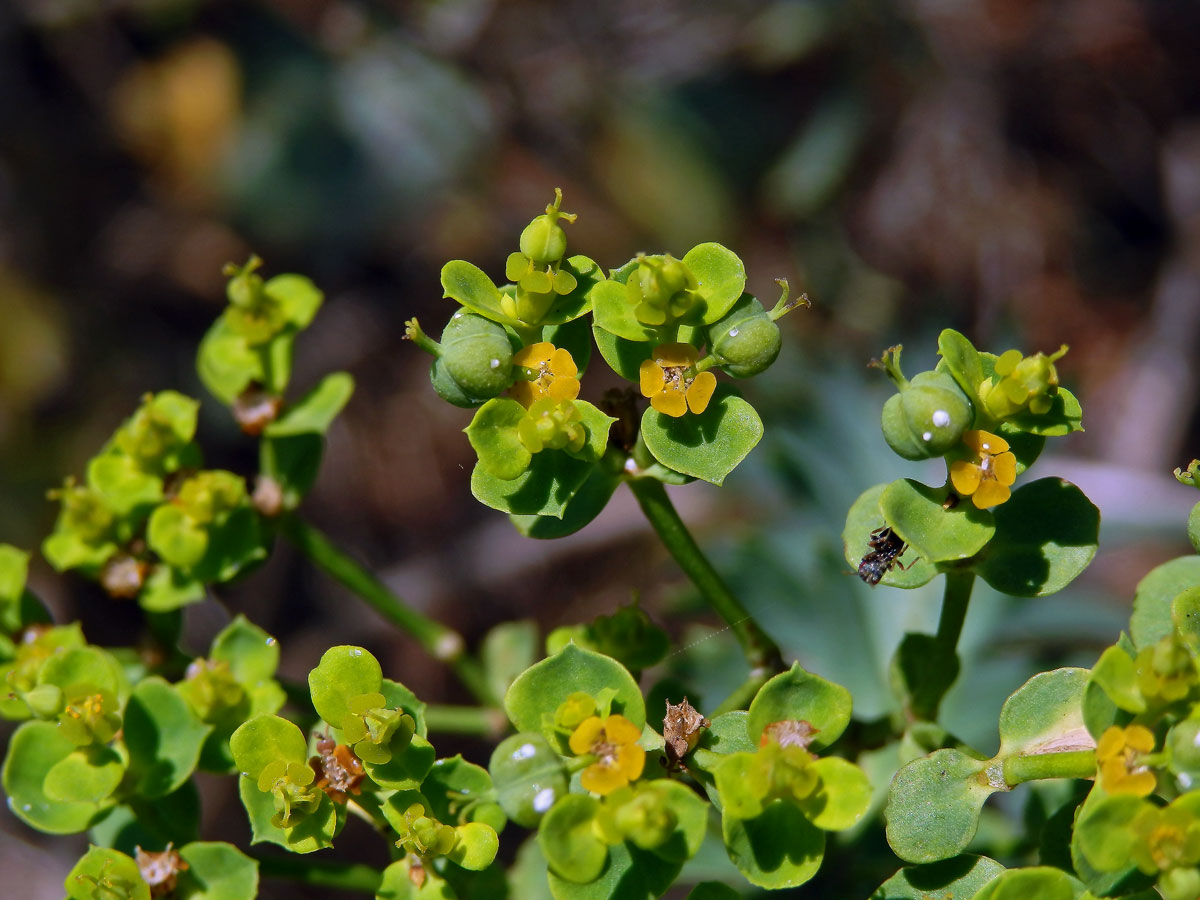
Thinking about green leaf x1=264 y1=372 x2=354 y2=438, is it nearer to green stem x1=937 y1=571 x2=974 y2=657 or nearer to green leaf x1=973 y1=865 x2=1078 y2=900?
green stem x1=937 y1=571 x2=974 y2=657

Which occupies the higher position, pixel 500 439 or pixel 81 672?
pixel 500 439

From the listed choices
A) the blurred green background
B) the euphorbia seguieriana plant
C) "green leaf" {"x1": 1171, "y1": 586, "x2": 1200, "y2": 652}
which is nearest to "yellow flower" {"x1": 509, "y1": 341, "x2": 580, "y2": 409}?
the euphorbia seguieriana plant

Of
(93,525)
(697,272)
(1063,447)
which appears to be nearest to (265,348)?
(93,525)

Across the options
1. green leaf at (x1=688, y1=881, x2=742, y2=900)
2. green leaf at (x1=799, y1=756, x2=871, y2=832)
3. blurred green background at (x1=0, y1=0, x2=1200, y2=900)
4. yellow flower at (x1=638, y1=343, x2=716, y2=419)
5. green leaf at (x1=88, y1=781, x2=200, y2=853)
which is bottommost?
blurred green background at (x1=0, y1=0, x2=1200, y2=900)

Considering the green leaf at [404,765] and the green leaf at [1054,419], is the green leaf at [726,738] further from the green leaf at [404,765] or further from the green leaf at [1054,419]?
the green leaf at [1054,419]

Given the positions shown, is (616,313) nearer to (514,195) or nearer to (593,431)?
(593,431)

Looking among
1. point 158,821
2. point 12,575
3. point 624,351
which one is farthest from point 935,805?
point 12,575

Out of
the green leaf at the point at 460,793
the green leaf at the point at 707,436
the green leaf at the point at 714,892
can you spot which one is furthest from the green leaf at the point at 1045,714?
the green leaf at the point at 460,793
